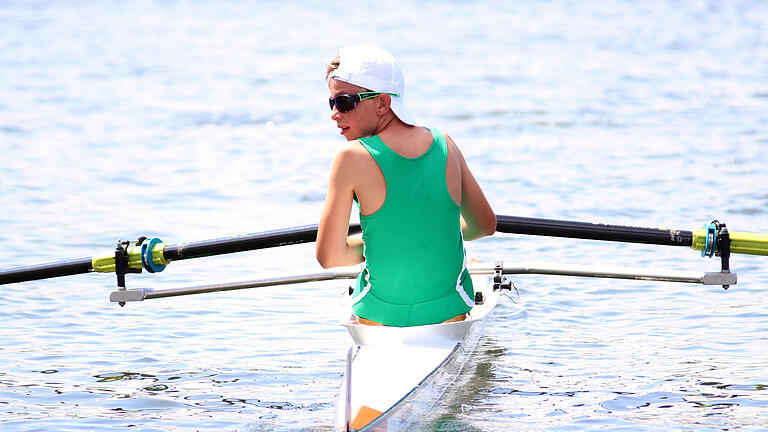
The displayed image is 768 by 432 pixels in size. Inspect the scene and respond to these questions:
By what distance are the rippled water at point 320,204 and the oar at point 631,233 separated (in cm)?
80

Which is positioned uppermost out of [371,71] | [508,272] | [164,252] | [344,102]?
[371,71]

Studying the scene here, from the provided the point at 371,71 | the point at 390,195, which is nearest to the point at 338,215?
the point at 390,195

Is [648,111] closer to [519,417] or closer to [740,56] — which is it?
[740,56]

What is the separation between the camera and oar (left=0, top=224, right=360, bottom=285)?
19.4ft

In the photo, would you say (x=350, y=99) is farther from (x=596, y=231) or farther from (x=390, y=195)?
(x=596, y=231)

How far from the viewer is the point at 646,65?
70.0 ft

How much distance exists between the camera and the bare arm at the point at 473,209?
4.98m

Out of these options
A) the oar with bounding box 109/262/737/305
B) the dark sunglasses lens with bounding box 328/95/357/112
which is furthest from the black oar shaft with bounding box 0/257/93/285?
the dark sunglasses lens with bounding box 328/95/357/112

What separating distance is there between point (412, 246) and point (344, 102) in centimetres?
70

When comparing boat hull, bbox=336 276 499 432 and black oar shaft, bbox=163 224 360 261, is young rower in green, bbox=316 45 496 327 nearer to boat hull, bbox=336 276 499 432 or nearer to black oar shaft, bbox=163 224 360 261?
boat hull, bbox=336 276 499 432

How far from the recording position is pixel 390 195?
15.3ft

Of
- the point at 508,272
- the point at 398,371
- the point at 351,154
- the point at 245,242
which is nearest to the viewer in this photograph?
the point at 351,154

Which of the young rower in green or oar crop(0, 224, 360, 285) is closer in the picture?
the young rower in green

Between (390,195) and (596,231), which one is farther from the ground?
(390,195)
